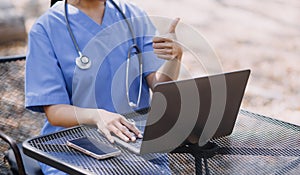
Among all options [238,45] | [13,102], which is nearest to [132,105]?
[13,102]

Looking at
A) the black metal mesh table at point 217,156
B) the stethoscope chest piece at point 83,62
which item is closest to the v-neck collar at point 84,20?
the stethoscope chest piece at point 83,62

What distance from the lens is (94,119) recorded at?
64.1 inches

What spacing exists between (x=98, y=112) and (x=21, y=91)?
84 centimetres

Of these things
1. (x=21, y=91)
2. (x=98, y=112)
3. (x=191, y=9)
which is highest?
(x=98, y=112)

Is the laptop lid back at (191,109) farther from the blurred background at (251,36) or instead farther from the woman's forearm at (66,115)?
the blurred background at (251,36)

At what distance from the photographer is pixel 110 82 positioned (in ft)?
6.02

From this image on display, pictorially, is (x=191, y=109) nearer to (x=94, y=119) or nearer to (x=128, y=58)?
(x=94, y=119)

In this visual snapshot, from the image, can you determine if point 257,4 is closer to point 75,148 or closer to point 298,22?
point 298,22

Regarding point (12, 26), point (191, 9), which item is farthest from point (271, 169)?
point (191, 9)

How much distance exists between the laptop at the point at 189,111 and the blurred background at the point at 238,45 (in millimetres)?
923

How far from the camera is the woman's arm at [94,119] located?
5.03 ft

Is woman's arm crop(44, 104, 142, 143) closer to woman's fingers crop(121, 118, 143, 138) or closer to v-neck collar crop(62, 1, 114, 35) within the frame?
woman's fingers crop(121, 118, 143, 138)

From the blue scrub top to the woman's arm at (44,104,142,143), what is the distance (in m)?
0.03

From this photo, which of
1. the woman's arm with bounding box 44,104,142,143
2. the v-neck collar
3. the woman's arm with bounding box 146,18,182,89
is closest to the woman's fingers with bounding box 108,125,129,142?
the woman's arm with bounding box 44,104,142,143
